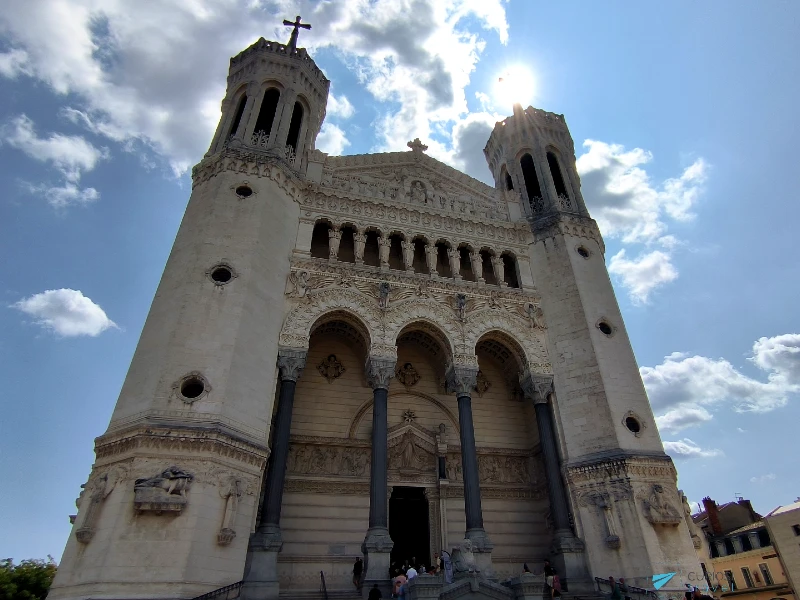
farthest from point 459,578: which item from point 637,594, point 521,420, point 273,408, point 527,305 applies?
point 527,305

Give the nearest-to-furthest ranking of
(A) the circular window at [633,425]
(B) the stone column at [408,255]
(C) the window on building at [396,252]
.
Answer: (A) the circular window at [633,425]
(B) the stone column at [408,255]
(C) the window on building at [396,252]

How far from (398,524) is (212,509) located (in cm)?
740

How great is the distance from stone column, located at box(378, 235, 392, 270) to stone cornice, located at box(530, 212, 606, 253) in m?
6.89

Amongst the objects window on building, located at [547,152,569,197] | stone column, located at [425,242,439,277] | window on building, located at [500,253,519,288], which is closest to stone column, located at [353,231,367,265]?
stone column, located at [425,242,439,277]

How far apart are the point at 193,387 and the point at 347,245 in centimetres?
925

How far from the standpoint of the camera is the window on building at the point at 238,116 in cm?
2131

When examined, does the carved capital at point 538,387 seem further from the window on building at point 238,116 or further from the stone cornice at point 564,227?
the window on building at point 238,116

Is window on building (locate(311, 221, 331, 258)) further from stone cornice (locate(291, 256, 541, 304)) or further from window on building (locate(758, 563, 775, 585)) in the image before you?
window on building (locate(758, 563, 775, 585))

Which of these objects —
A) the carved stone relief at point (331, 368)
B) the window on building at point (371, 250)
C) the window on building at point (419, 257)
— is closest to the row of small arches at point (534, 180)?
the window on building at point (419, 257)

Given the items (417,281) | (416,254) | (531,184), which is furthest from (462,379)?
(531,184)

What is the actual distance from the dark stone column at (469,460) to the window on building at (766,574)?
27119 millimetres

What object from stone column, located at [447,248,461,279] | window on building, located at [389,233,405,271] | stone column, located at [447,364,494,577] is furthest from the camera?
window on building, located at [389,233,405,271]

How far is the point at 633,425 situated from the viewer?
17.5 m

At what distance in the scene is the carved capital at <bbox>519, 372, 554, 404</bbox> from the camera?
61.2 ft
